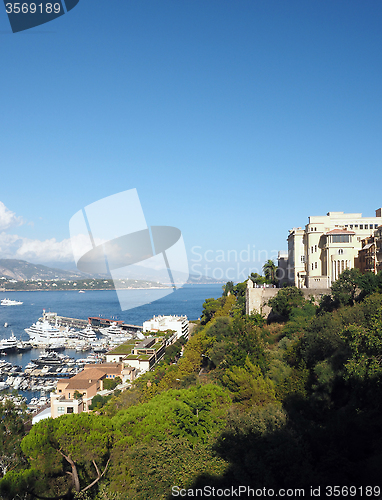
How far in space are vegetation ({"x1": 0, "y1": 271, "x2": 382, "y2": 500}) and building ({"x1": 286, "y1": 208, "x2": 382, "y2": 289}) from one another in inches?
435

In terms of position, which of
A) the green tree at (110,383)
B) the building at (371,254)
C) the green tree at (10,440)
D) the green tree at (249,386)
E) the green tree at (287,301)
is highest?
the building at (371,254)

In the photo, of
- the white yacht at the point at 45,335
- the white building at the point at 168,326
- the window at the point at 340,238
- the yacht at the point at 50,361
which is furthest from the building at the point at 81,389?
the white yacht at the point at 45,335

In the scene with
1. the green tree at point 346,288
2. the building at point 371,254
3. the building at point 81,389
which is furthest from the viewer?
the building at point 81,389

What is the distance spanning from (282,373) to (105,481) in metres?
8.68

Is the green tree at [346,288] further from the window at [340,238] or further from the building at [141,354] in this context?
the building at [141,354]

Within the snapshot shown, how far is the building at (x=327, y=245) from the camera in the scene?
88.5 feet

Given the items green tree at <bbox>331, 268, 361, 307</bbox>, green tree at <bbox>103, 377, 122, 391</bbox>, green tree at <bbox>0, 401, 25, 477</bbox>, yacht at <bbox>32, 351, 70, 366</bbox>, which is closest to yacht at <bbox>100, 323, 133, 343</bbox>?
yacht at <bbox>32, 351, 70, 366</bbox>

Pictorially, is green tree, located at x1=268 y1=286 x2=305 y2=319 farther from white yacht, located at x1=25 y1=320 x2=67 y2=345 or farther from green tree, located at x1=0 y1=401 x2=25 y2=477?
white yacht, located at x1=25 y1=320 x2=67 y2=345

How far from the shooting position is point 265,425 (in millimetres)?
10141

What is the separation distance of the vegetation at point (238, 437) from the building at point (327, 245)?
11042 millimetres

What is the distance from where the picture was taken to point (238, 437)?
10016mm

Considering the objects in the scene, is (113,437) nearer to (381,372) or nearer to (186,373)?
(381,372)

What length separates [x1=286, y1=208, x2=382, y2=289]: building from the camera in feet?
88.5

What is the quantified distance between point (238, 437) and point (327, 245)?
2008cm
